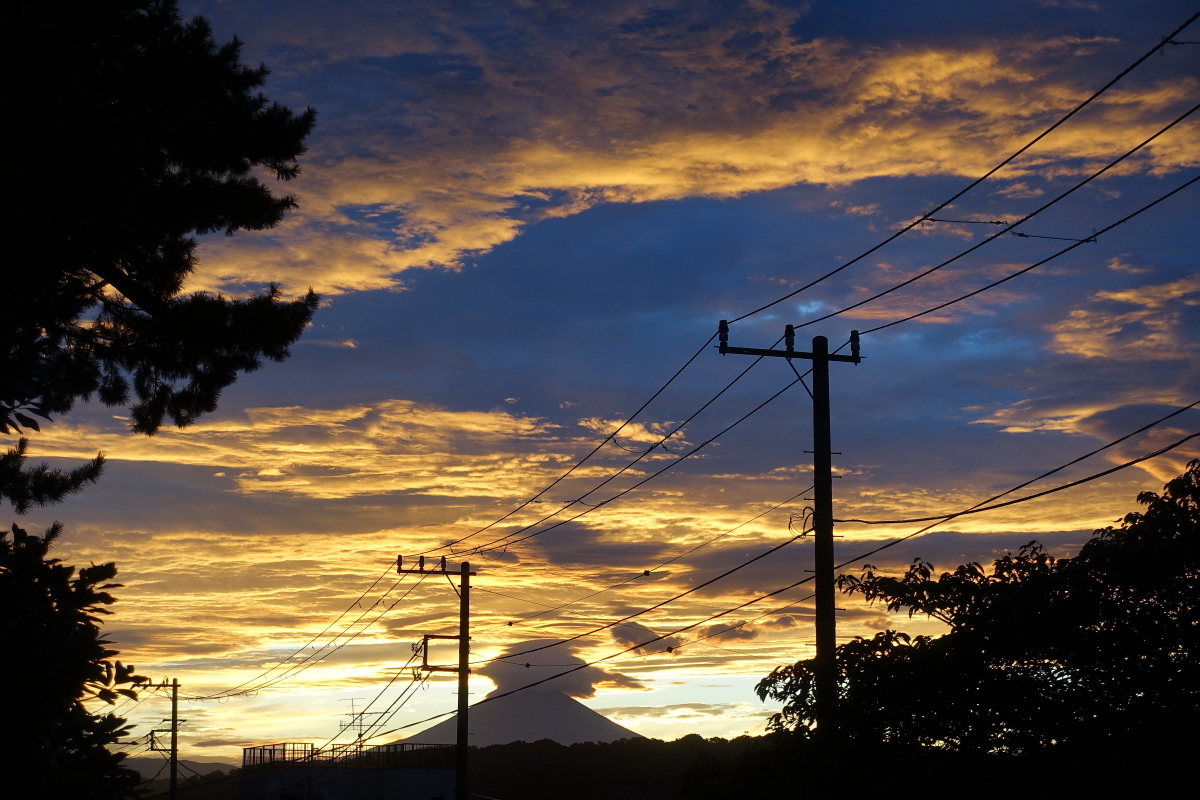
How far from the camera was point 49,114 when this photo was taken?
1054cm

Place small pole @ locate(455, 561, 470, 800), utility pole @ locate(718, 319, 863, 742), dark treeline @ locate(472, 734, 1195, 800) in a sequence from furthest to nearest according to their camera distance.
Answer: small pole @ locate(455, 561, 470, 800), utility pole @ locate(718, 319, 863, 742), dark treeline @ locate(472, 734, 1195, 800)

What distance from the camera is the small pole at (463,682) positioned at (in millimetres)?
33375

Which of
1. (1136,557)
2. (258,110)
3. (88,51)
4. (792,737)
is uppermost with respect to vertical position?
(258,110)

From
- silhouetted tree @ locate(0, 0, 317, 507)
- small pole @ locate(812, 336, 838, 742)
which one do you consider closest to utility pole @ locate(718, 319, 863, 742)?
small pole @ locate(812, 336, 838, 742)

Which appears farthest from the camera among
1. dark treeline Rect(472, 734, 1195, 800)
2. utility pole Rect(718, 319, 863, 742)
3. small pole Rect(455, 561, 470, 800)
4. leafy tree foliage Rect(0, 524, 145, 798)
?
small pole Rect(455, 561, 470, 800)

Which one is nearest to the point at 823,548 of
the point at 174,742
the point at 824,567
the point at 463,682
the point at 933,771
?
the point at 824,567

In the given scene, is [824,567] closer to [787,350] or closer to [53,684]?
Answer: [787,350]

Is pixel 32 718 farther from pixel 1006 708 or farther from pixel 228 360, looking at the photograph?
pixel 1006 708

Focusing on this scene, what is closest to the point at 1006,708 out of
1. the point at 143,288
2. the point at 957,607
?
the point at 957,607

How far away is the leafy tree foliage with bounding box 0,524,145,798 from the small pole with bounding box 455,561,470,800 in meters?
23.1

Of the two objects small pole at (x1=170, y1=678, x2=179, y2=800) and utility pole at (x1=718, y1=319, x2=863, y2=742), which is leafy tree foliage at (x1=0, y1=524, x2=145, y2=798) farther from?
small pole at (x1=170, y1=678, x2=179, y2=800)

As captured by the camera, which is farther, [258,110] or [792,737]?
[792,737]

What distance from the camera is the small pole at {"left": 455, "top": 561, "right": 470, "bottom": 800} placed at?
33375 millimetres

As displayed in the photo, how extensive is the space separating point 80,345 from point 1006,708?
16011 millimetres
